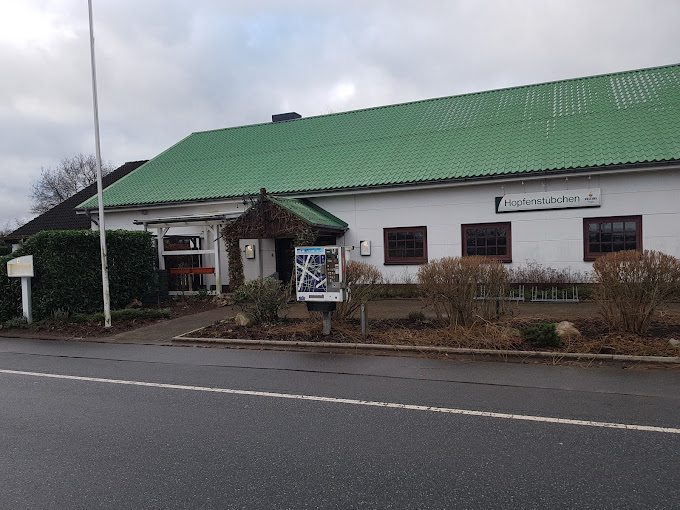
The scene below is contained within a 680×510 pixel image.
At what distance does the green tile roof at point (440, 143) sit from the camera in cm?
1571

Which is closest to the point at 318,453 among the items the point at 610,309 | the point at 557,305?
the point at 610,309

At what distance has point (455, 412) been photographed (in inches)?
217

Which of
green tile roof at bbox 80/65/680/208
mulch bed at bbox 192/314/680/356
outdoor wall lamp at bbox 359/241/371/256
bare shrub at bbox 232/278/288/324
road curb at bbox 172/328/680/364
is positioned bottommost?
road curb at bbox 172/328/680/364

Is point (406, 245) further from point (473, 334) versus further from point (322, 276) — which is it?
point (473, 334)

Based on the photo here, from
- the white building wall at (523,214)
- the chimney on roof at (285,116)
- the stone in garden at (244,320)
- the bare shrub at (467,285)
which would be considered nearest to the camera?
the bare shrub at (467,285)

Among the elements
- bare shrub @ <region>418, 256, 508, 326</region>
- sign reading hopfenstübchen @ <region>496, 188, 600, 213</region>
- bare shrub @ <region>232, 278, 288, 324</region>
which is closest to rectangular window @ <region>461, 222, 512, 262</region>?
sign reading hopfenstübchen @ <region>496, 188, 600, 213</region>

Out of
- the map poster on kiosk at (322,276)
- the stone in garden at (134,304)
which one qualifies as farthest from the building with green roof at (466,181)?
the map poster on kiosk at (322,276)

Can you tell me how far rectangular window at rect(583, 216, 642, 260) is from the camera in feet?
47.9

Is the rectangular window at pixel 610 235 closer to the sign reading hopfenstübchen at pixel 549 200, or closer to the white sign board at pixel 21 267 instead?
the sign reading hopfenstübchen at pixel 549 200

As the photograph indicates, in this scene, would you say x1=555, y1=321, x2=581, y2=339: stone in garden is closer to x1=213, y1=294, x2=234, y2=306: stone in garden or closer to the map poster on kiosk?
the map poster on kiosk

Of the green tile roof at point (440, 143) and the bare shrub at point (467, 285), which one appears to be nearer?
the bare shrub at point (467, 285)

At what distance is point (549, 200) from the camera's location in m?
15.2

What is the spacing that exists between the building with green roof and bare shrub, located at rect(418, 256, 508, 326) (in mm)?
6482

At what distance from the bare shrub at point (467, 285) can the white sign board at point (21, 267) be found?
1000cm
